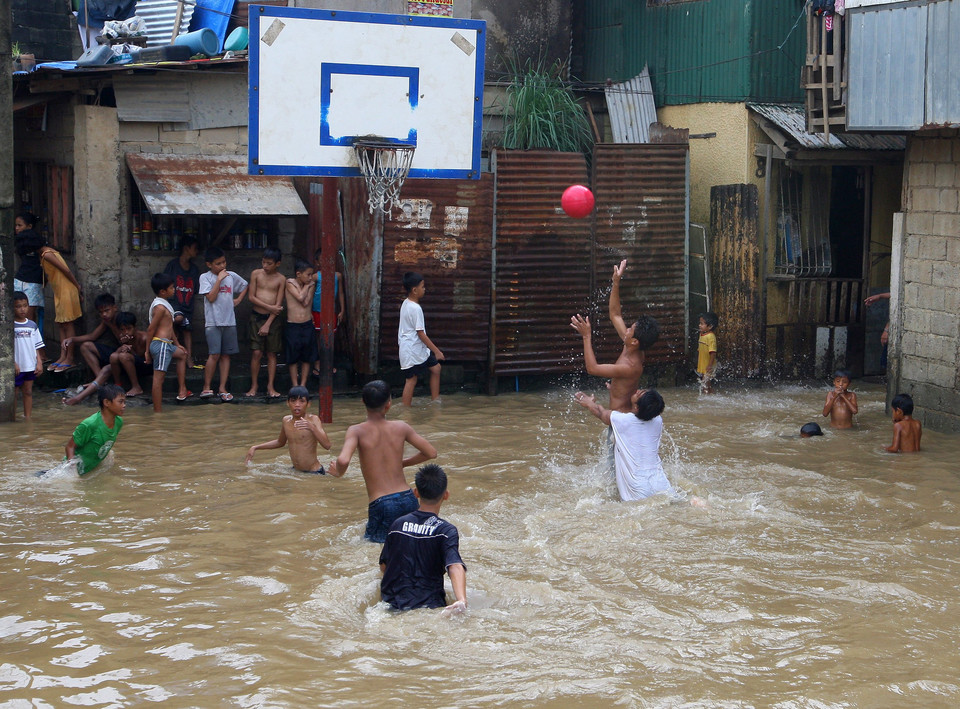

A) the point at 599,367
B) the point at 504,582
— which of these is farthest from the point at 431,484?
the point at 599,367

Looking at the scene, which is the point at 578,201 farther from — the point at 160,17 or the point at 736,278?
the point at 160,17

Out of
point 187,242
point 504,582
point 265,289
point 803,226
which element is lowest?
point 504,582

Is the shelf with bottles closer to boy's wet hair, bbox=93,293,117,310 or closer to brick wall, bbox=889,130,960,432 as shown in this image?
boy's wet hair, bbox=93,293,117,310

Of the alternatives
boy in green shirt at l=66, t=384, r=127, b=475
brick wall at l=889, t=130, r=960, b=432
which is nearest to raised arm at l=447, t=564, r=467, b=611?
boy in green shirt at l=66, t=384, r=127, b=475

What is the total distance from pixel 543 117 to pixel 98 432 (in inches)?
303

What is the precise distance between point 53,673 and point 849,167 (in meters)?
12.3

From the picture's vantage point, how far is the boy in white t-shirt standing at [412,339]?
40.0 ft

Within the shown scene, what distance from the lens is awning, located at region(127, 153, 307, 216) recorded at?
12102 millimetres

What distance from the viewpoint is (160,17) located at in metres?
15.4

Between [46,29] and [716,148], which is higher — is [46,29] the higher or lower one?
the higher one

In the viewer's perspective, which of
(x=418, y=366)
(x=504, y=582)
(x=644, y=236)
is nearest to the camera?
(x=504, y=582)

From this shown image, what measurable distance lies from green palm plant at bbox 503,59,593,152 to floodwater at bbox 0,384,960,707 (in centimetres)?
501

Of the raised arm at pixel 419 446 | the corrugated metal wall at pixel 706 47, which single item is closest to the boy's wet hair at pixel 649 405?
the raised arm at pixel 419 446

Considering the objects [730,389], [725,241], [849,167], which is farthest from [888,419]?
[849,167]
